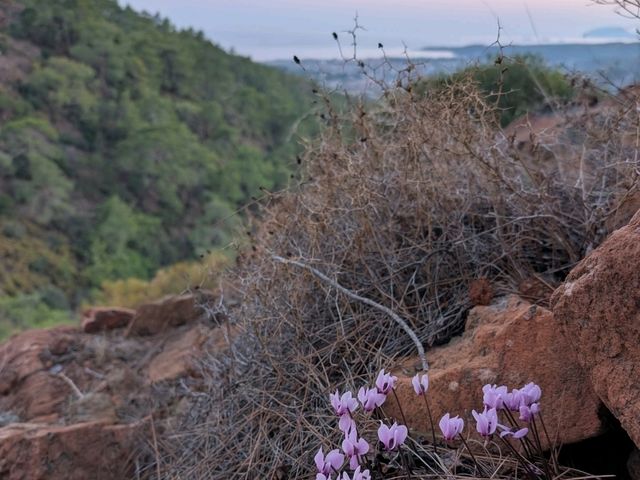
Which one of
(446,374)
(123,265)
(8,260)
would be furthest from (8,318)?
(446,374)

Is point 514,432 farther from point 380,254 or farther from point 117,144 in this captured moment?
A: point 117,144

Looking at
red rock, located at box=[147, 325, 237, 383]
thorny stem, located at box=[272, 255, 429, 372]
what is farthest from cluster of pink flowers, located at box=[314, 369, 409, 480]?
red rock, located at box=[147, 325, 237, 383]

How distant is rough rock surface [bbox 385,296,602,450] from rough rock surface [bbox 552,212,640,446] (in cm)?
19

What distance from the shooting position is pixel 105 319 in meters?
4.86

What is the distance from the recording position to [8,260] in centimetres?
1645

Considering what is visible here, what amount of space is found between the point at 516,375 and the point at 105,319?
11.7ft

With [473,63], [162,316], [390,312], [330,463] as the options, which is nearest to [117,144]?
[162,316]

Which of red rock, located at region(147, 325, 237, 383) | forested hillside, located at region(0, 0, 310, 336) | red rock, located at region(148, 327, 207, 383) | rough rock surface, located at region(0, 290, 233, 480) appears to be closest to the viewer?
rough rock surface, located at region(0, 290, 233, 480)

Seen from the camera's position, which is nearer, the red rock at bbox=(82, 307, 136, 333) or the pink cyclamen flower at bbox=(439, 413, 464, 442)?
the pink cyclamen flower at bbox=(439, 413, 464, 442)

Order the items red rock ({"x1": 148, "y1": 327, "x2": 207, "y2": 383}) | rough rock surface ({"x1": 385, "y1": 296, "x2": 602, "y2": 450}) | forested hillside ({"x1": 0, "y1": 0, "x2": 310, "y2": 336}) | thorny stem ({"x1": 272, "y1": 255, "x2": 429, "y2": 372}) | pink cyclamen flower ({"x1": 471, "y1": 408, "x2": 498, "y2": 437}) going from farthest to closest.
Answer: forested hillside ({"x1": 0, "y1": 0, "x2": 310, "y2": 336})
red rock ({"x1": 148, "y1": 327, "x2": 207, "y2": 383})
thorny stem ({"x1": 272, "y1": 255, "x2": 429, "y2": 372})
rough rock surface ({"x1": 385, "y1": 296, "x2": 602, "y2": 450})
pink cyclamen flower ({"x1": 471, "y1": 408, "x2": 498, "y2": 437})

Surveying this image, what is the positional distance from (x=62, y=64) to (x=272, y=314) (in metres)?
21.9

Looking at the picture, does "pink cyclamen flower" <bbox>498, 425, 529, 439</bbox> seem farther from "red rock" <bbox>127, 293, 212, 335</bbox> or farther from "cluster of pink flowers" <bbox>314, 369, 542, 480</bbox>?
"red rock" <bbox>127, 293, 212, 335</bbox>

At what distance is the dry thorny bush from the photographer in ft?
7.63

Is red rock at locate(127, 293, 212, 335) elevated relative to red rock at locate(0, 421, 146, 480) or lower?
lower
